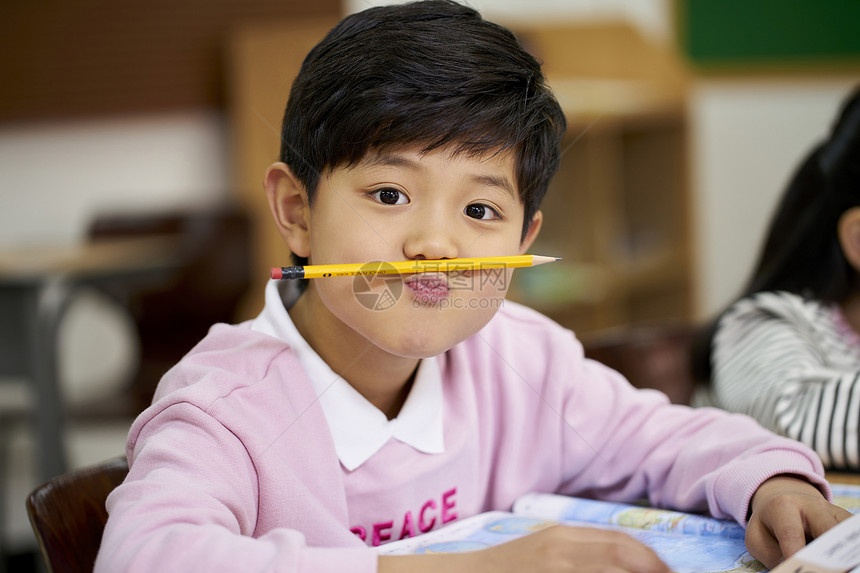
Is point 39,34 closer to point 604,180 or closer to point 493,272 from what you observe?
point 604,180

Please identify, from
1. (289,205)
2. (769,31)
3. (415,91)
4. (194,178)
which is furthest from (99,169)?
(769,31)

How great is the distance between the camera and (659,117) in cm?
315

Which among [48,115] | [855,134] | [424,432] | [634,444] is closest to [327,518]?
[424,432]

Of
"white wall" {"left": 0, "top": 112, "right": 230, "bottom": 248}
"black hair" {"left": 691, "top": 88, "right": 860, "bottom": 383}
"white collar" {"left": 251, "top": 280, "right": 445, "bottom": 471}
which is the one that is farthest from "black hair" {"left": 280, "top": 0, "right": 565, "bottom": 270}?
"white wall" {"left": 0, "top": 112, "right": 230, "bottom": 248}

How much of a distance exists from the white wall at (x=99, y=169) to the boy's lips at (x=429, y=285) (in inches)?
88.3

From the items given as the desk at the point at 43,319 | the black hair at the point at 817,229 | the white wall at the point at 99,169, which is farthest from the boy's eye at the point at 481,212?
the white wall at the point at 99,169

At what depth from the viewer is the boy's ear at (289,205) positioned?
27.9 inches

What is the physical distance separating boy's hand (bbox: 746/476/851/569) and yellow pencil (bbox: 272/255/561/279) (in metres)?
0.24

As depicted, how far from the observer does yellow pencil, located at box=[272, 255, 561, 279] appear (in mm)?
588

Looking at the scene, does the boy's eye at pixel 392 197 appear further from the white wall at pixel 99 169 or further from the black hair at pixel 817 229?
the white wall at pixel 99 169

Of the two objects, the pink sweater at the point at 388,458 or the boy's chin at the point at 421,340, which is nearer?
the pink sweater at the point at 388,458

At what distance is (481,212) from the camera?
2.16 ft

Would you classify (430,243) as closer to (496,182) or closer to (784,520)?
(496,182)

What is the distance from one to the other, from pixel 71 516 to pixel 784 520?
526 millimetres
